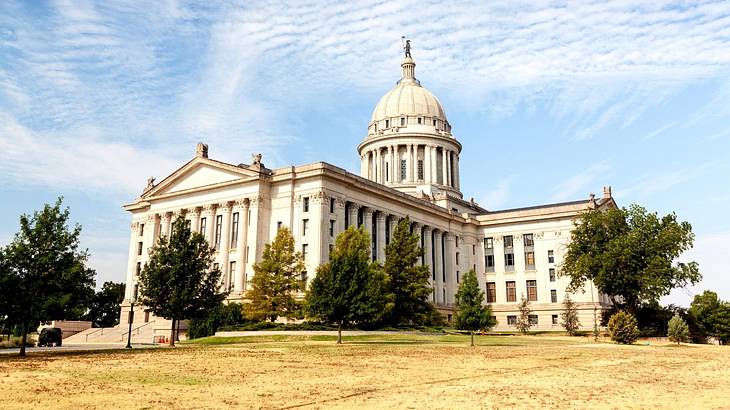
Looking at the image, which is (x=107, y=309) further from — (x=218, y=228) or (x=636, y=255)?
(x=636, y=255)

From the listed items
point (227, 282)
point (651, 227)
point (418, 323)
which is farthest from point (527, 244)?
point (227, 282)

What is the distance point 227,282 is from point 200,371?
4644cm

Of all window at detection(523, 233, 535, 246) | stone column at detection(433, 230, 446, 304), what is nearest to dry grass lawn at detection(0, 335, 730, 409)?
stone column at detection(433, 230, 446, 304)

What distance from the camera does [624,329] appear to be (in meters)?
49.5

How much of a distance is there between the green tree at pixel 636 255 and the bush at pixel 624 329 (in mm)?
12533

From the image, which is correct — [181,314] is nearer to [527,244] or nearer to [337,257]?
[337,257]

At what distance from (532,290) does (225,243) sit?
147ft

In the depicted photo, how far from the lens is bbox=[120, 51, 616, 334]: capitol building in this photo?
218 ft

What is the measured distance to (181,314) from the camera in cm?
4588

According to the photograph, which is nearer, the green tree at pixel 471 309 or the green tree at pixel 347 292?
the green tree at pixel 347 292

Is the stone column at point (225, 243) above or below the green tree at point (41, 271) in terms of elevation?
above

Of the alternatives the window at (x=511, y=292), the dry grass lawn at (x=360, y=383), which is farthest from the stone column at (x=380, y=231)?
the dry grass lawn at (x=360, y=383)

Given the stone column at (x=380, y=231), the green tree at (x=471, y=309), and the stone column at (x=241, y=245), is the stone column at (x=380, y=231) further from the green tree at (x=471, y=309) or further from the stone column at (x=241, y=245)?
the green tree at (x=471, y=309)

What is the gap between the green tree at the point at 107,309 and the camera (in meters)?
110
